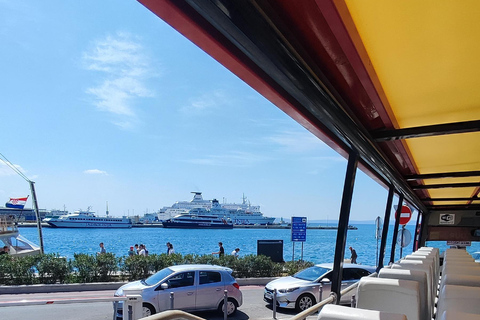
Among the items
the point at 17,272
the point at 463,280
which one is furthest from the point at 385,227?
the point at 17,272

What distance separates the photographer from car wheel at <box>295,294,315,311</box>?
913 centimetres

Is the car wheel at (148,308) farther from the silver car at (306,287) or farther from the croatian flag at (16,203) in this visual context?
the croatian flag at (16,203)

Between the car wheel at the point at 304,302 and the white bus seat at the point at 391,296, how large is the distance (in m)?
6.47

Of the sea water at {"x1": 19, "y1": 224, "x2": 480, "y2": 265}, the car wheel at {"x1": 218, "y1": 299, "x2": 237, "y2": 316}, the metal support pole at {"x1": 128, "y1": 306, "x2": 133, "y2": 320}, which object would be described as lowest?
the sea water at {"x1": 19, "y1": 224, "x2": 480, "y2": 265}

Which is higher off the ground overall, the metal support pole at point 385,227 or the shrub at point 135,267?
the metal support pole at point 385,227

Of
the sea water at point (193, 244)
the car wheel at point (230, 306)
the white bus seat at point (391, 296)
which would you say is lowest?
the sea water at point (193, 244)

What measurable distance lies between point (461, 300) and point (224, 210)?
87.3m

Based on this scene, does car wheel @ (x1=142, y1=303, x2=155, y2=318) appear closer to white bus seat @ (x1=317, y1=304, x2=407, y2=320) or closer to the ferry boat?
the ferry boat

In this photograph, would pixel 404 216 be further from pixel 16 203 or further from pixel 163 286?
pixel 16 203

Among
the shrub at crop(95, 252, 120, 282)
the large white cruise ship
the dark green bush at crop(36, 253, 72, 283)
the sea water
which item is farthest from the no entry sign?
the large white cruise ship

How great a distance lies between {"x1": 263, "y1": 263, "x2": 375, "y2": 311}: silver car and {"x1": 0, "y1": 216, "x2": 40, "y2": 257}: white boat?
601 inches

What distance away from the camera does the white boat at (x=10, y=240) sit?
63.9ft

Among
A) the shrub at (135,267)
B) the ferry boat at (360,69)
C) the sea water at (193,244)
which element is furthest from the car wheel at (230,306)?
the sea water at (193,244)

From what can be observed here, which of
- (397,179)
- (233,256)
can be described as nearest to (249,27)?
(397,179)
